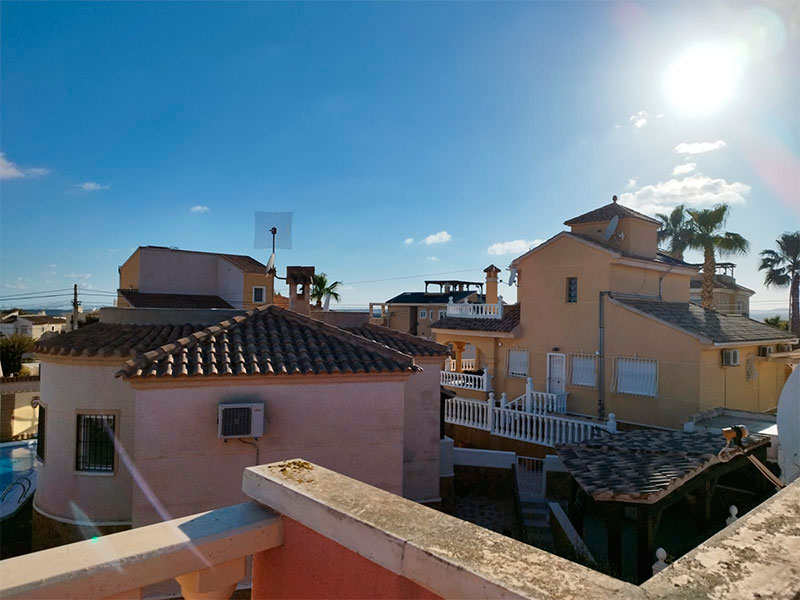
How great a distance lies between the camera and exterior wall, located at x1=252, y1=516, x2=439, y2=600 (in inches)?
71.2

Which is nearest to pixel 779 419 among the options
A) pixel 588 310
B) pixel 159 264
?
pixel 588 310

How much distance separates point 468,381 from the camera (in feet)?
71.2

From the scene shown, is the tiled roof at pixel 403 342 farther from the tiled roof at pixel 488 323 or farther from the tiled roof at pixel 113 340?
the tiled roof at pixel 488 323

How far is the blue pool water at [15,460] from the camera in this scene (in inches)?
627

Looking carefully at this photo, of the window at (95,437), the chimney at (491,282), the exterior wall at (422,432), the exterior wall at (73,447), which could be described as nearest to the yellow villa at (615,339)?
the chimney at (491,282)

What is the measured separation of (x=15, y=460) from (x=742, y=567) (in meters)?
22.8

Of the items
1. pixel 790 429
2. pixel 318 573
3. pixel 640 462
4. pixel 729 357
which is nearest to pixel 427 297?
pixel 729 357

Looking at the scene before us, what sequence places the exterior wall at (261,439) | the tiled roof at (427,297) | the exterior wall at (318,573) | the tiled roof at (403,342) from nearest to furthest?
the exterior wall at (318,573) < the exterior wall at (261,439) < the tiled roof at (403,342) < the tiled roof at (427,297)

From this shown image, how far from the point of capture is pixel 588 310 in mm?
18672

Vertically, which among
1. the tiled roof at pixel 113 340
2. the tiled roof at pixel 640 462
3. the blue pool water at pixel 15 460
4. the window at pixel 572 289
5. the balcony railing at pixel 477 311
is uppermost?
the window at pixel 572 289

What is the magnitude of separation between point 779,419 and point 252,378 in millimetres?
8318

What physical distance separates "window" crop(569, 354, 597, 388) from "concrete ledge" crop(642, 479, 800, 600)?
683 inches

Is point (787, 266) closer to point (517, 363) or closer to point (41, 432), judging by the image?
point (517, 363)

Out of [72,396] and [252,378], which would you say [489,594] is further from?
[72,396]
